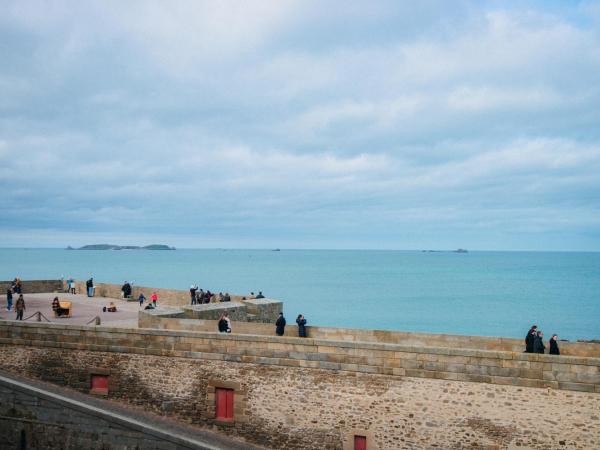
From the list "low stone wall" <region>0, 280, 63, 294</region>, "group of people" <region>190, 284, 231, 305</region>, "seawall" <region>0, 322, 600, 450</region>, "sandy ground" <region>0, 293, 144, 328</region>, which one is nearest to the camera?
"seawall" <region>0, 322, 600, 450</region>

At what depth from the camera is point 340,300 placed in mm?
84125

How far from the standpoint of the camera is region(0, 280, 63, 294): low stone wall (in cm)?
3073

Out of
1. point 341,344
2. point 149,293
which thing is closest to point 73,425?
point 341,344

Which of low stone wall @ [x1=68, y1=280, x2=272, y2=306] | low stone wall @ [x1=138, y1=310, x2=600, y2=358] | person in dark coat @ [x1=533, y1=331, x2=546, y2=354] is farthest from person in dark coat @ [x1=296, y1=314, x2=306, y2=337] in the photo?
low stone wall @ [x1=68, y1=280, x2=272, y2=306]

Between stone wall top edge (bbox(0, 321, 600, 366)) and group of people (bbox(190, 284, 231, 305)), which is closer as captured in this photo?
stone wall top edge (bbox(0, 321, 600, 366))

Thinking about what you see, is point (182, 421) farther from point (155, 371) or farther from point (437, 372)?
point (437, 372)

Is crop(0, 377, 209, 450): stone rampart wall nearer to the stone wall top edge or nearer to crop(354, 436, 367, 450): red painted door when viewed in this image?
the stone wall top edge

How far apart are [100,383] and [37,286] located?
16885 mm

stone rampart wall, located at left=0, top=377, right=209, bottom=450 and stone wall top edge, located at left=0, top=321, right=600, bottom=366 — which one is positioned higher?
stone wall top edge, located at left=0, top=321, right=600, bottom=366

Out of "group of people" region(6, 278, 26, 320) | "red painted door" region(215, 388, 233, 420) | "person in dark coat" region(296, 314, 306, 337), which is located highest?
"group of people" region(6, 278, 26, 320)

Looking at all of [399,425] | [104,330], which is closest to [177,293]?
[104,330]

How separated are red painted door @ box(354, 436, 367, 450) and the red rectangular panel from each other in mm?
8208

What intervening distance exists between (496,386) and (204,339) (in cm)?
832

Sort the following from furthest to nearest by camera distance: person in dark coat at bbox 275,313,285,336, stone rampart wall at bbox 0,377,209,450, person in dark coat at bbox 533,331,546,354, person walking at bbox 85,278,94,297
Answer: person walking at bbox 85,278,94,297 < person in dark coat at bbox 275,313,285,336 < stone rampart wall at bbox 0,377,209,450 < person in dark coat at bbox 533,331,546,354
